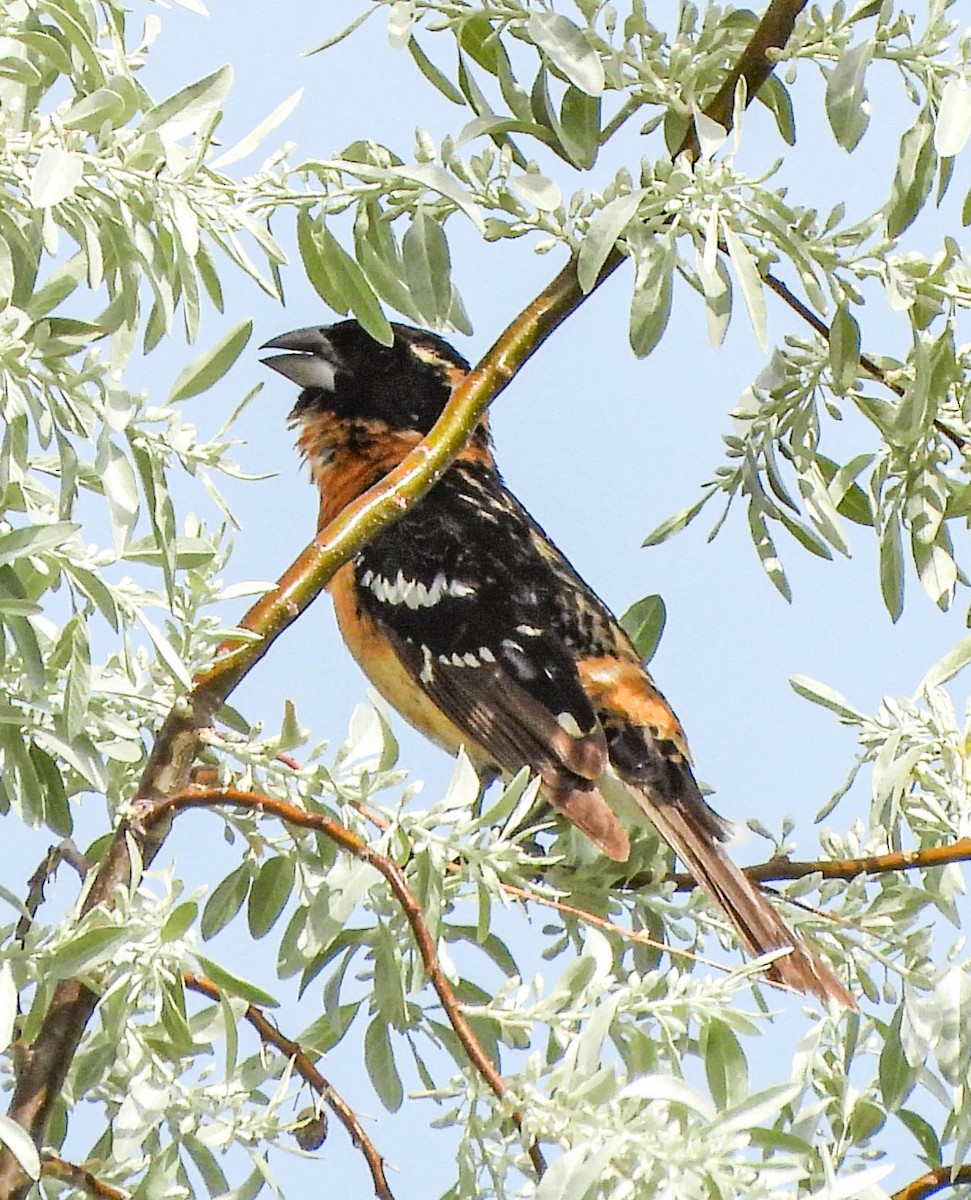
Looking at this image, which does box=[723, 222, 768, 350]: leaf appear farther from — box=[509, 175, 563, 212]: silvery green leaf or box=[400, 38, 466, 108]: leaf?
box=[400, 38, 466, 108]: leaf

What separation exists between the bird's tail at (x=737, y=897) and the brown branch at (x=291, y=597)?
19.7 inches

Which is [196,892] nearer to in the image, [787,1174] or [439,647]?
[787,1174]

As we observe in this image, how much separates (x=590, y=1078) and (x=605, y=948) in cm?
16

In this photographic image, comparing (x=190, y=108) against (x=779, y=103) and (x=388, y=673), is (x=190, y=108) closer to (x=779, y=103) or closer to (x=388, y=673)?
(x=779, y=103)

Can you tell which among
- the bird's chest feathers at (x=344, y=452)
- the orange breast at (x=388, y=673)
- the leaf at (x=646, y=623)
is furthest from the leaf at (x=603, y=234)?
the bird's chest feathers at (x=344, y=452)

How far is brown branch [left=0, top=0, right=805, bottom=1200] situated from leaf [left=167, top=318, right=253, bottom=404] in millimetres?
190

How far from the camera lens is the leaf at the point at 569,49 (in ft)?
4.48

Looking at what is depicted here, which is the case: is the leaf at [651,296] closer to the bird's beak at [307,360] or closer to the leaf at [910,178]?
the leaf at [910,178]

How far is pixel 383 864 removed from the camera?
1.26 metres

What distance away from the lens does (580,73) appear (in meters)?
1.37

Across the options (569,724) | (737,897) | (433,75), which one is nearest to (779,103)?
(433,75)

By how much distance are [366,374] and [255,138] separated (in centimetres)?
218

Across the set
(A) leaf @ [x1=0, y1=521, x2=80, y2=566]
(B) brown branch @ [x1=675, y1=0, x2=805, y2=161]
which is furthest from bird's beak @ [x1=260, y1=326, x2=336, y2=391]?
(A) leaf @ [x1=0, y1=521, x2=80, y2=566]

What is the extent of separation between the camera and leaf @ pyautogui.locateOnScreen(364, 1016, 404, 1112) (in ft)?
5.13
